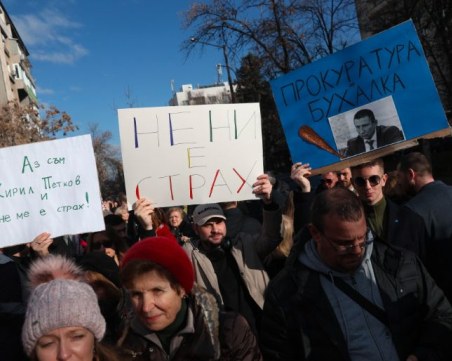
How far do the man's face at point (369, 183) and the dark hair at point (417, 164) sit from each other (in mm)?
445

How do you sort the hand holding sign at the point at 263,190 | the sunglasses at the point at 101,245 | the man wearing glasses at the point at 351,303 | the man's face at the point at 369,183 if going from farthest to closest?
the sunglasses at the point at 101,245 < the man's face at the point at 369,183 < the hand holding sign at the point at 263,190 < the man wearing glasses at the point at 351,303

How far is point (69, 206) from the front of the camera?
10.3 ft

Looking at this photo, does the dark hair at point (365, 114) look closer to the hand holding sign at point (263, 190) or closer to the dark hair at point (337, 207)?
the hand holding sign at point (263, 190)

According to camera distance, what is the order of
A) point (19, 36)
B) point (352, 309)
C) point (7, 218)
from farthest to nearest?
point (19, 36)
point (7, 218)
point (352, 309)

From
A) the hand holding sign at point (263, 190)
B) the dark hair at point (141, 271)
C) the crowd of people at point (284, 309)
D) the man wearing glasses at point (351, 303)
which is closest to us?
the crowd of people at point (284, 309)

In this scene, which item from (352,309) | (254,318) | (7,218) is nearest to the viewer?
(352,309)

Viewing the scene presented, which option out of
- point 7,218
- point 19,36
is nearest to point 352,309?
point 7,218

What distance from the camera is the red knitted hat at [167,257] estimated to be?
2111 mm

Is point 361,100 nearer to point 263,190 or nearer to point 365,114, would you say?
point 365,114

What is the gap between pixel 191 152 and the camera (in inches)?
125

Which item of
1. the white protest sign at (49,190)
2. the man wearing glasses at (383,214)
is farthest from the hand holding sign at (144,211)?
the man wearing glasses at (383,214)

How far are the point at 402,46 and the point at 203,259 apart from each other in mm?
2060

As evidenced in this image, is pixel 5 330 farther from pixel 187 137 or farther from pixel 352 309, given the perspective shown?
pixel 352 309

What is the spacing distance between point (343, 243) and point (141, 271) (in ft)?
3.08
